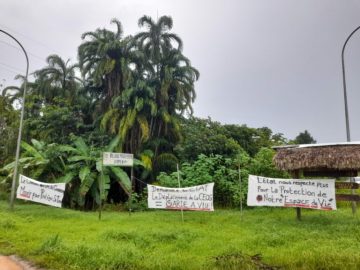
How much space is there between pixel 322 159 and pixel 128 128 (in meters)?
10.9

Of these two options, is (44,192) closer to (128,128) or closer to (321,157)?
(128,128)

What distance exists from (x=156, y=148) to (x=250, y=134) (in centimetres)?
736

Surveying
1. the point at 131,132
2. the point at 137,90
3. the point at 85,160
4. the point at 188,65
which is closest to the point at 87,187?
the point at 85,160

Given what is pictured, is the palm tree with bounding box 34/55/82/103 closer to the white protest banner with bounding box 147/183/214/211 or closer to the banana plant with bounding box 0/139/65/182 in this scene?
the banana plant with bounding box 0/139/65/182

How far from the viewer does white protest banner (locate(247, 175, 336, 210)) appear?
10398mm

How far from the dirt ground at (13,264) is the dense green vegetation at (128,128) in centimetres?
905

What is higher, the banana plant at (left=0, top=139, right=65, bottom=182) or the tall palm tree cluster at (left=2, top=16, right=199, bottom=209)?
the tall palm tree cluster at (left=2, top=16, right=199, bottom=209)

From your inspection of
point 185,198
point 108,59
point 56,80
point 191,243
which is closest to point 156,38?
point 108,59

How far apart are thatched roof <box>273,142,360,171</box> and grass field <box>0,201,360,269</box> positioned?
1.55 meters

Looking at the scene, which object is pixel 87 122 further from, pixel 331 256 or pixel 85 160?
pixel 331 256

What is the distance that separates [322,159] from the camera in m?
10.6

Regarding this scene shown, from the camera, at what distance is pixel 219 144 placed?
19.5 m

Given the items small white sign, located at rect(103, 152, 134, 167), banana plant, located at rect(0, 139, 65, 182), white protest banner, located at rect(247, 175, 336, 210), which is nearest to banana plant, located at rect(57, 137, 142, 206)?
banana plant, located at rect(0, 139, 65, 182)

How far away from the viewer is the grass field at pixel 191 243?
616 centimetres
